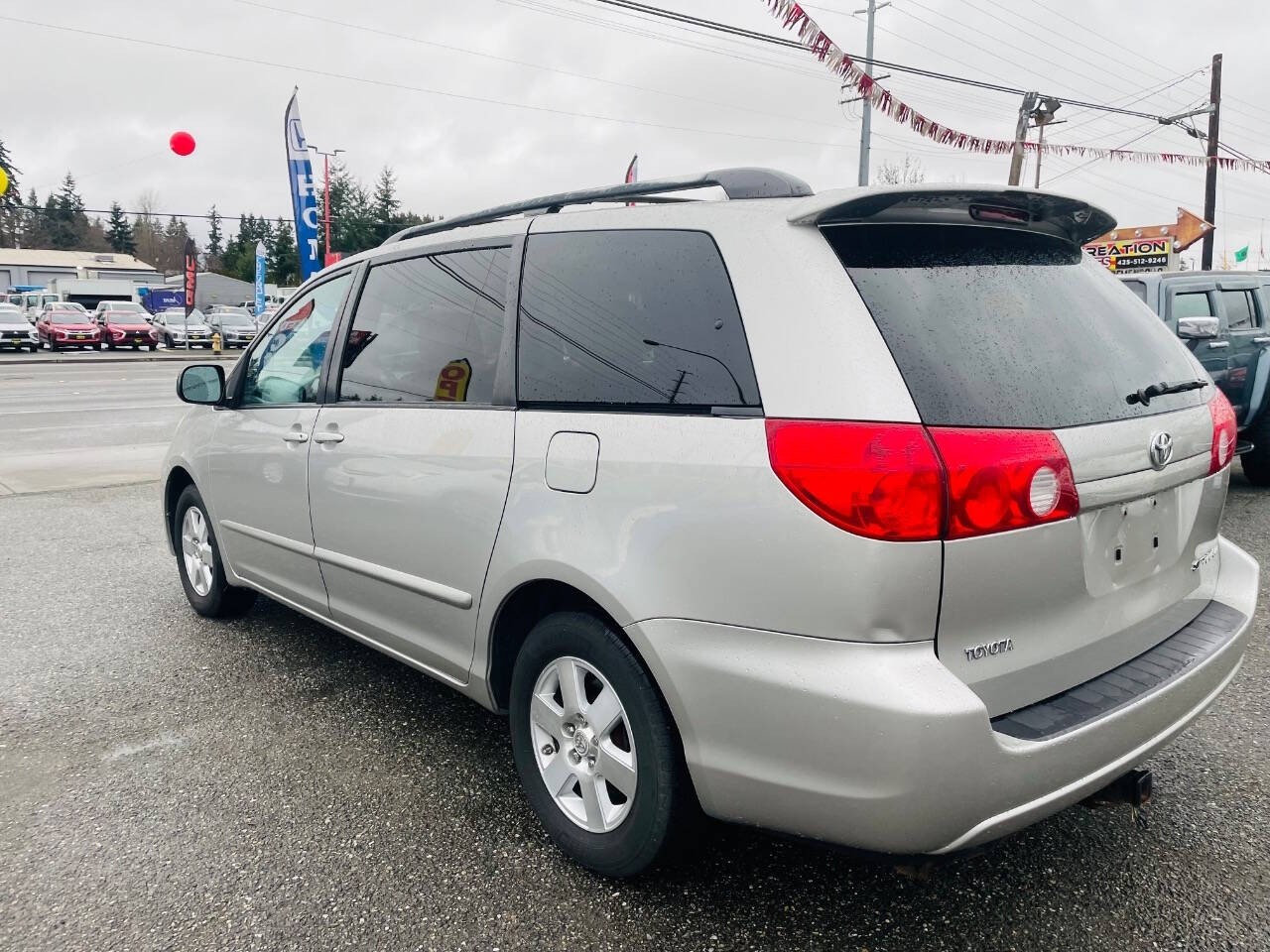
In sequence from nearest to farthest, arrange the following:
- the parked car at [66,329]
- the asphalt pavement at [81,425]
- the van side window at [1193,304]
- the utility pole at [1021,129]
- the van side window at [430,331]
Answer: the van side window at [430,331], the van side window at [1193,304], the asphalt pavement at [81,425], the utility pole at [1021,129], the parked car at [66,329]

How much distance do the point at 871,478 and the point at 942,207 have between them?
0.73m

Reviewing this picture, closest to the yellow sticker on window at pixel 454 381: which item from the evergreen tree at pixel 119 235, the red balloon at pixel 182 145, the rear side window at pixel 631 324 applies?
the rear side window at pixel 631 324

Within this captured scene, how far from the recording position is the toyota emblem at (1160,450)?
2.22 m

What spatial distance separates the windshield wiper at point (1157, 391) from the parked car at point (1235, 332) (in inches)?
233

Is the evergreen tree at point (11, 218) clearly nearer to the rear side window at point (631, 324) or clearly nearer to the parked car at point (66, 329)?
the parked car at point (66, 329)

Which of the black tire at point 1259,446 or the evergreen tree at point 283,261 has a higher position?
the evergreen tree at point 283,261

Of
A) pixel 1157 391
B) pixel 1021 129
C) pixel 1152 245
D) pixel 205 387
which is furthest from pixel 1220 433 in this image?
pixel 1152 245

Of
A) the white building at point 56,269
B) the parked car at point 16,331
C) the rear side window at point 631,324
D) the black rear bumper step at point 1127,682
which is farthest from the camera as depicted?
the white building at point 56,269

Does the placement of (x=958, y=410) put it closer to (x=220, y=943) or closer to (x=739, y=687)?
(x=739, y=687)

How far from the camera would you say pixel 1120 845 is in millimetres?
2617

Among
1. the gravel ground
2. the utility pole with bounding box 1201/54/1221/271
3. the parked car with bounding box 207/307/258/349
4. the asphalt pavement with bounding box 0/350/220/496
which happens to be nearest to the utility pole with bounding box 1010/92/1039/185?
the utility pole with bounding box 1201/54/1221/271

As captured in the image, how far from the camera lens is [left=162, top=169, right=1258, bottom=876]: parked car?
1.88m

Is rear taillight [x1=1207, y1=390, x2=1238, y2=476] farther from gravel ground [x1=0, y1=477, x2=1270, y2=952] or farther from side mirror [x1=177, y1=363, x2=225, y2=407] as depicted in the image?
side mirror [x1=177, y1=363, x2=225, y2=407]

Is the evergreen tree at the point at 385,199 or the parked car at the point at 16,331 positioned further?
the evergreen tree at the point at 385,199
